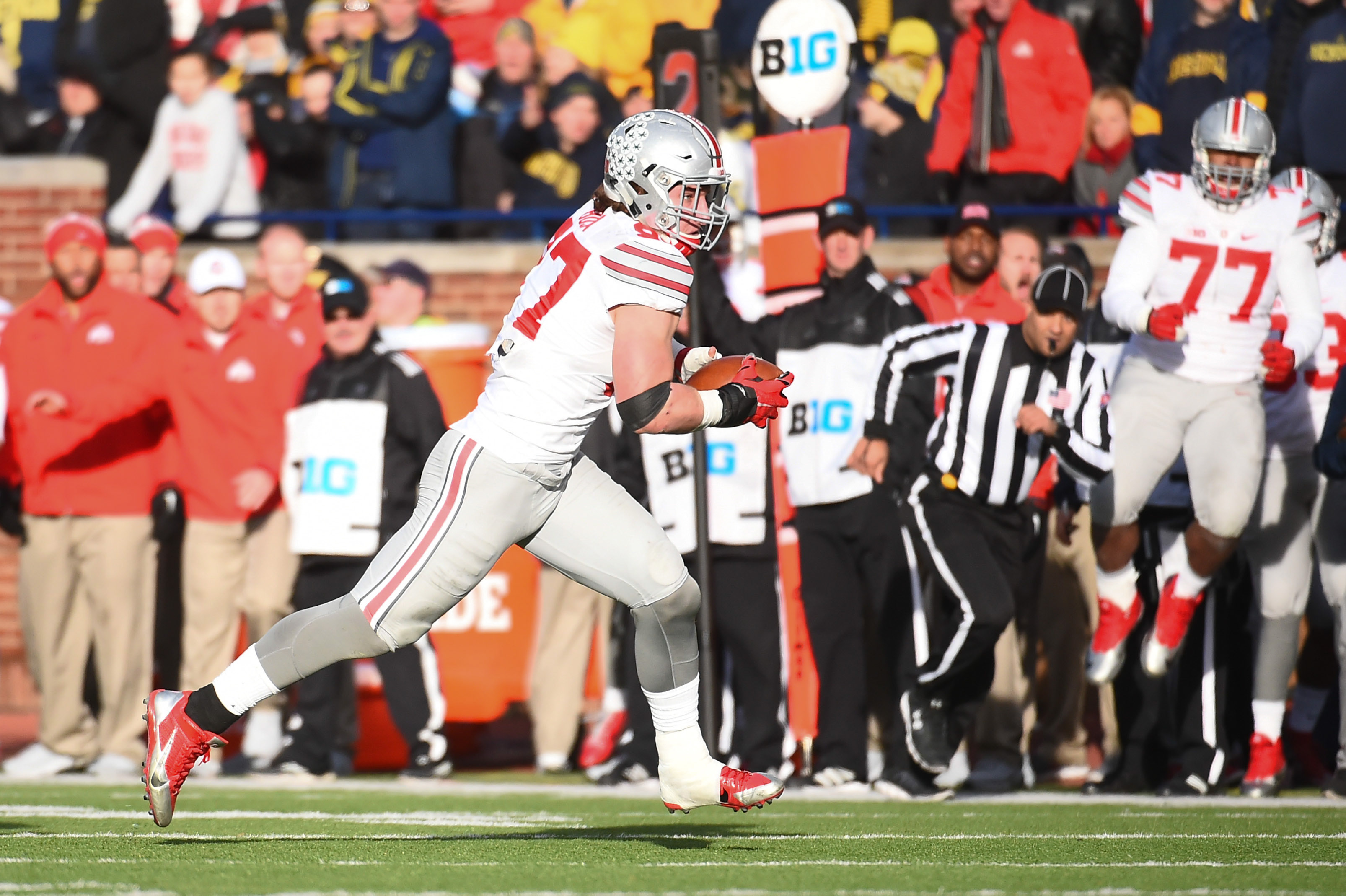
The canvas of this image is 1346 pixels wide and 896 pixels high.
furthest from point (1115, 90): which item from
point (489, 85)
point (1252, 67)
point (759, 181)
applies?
point (489, 85)

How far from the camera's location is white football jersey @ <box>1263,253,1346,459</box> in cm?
775

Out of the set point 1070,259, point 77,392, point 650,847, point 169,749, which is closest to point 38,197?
point 77,392

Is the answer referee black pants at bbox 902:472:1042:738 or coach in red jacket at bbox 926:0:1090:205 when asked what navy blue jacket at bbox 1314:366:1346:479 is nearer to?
referee black pants at bbox 902:472:1042:738

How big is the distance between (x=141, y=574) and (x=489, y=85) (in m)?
3.65

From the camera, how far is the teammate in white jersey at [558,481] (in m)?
5.04

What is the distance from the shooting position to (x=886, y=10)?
10.6 meters

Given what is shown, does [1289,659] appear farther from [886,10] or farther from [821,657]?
[886,10]

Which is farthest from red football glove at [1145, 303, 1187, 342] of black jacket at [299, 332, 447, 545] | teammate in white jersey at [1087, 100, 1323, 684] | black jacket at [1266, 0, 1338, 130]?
black jacket at [299, 332, 447, 545]

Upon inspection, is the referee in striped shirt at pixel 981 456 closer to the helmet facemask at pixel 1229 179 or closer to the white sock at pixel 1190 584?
the white sock at pixel 1190 584

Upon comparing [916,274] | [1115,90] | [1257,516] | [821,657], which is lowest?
[821,657]

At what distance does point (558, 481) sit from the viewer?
16.9 ft

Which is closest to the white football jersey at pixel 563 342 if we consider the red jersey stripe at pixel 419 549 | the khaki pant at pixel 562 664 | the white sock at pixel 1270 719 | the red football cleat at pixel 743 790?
the red jersey stripe at pixel 419 549

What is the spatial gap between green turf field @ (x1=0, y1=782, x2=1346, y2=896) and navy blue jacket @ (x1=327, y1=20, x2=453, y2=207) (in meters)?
4.37

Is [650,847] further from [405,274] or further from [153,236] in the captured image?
[153,236]
